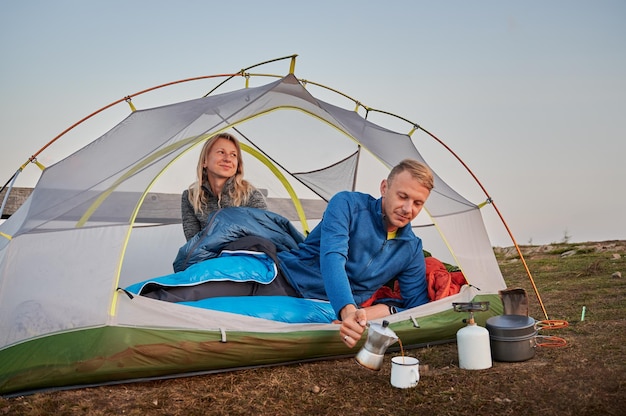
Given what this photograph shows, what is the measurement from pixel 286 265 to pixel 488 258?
51.2 inches

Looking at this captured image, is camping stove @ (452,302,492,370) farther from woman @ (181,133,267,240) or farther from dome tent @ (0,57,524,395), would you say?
woman @ (181,133,267,240)

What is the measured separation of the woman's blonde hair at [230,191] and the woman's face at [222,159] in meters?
0.02

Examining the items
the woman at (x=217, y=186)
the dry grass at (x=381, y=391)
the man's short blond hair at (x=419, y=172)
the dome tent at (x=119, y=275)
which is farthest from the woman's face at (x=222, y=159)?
the dry grass at (x=381, y=391)

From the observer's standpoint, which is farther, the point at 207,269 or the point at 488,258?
the point at 488,258

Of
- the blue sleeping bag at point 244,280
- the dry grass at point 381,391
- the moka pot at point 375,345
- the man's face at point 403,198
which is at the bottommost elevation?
the dry grass at point 381,391

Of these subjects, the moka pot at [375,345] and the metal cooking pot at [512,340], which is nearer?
the moka pot at [375,345]

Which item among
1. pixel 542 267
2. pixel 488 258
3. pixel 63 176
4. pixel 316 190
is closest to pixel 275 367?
pixel 63 176

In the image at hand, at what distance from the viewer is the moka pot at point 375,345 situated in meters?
2.41

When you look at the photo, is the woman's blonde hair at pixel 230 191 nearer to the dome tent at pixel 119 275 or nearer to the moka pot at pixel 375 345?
the dome tent at pixel 119 275

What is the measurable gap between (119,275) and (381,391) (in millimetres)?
1420

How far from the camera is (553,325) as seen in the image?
3496mm

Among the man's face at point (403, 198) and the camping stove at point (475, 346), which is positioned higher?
the man's face at point (403, 198)

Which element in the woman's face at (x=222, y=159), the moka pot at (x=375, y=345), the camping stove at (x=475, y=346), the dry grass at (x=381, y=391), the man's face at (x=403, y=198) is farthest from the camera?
the woman's face at (x=222, y=159)

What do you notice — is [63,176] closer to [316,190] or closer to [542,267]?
[316,190]
